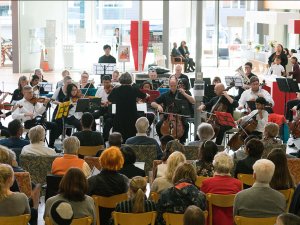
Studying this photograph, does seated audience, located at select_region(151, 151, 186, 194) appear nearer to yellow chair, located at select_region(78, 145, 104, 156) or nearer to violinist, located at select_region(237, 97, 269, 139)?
yellow chair, located at select_region(78, 145, 104, 156)

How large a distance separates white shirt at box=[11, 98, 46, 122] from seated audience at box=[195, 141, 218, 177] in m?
5.06

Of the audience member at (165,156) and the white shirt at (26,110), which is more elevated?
the white shirt at (26,110)

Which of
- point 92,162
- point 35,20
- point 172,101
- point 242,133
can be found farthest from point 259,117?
point 35,20

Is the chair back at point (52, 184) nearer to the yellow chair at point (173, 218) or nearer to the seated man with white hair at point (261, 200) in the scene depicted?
the yellow chair at point (173, 218)

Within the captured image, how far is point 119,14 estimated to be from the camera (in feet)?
90.2

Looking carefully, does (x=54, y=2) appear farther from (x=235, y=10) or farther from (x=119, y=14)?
(x=235, y=10)

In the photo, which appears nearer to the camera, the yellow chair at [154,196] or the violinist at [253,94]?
the yellow chair at [154,196]

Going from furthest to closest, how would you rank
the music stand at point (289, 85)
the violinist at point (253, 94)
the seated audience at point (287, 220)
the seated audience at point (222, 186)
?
the music stand at point (289, 85)
the violinist at point (253, 94)
the seated audience at point (222, 186)
the seated audience at point (287, 220)

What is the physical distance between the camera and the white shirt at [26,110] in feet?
38.4

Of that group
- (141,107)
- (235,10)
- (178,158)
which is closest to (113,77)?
(141,107)

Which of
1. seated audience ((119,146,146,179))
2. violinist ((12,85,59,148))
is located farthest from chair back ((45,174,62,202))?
violinist ((12,85,59,148))

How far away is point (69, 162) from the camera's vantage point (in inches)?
296

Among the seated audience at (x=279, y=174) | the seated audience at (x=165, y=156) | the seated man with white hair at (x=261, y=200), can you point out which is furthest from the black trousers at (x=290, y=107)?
the seated man with white hair at (x=261, y=200)

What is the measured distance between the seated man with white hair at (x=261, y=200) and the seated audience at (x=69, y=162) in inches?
79.0
